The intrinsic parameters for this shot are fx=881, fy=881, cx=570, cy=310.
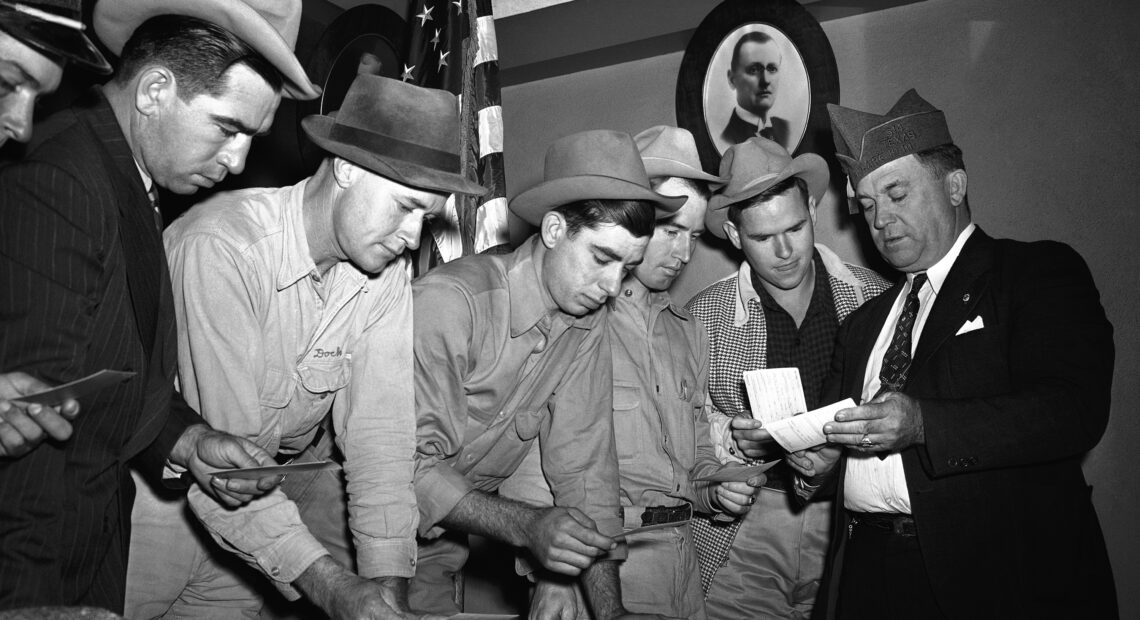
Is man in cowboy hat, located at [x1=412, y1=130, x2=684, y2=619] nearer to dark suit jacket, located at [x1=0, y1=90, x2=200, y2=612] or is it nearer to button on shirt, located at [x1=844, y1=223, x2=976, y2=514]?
button on shirt, located at [x1=844, y1=223, x2=976, y2=514]

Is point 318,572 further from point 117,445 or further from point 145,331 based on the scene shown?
point 145,331

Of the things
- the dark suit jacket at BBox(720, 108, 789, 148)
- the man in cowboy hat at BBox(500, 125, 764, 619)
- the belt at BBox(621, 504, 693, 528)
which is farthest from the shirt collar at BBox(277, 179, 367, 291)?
the dark suit jacket at BBox(720, 108, 789, 148)

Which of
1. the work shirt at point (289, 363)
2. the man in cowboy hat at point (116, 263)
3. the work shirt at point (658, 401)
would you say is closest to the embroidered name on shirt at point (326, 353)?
the work shirt at point (289, 363)

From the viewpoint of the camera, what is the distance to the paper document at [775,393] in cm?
270

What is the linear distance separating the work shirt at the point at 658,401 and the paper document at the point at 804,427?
590 millimetres

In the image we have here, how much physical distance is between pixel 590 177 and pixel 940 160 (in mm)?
1171

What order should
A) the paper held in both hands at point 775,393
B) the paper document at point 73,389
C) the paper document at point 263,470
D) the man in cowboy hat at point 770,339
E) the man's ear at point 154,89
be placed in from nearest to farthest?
1. the paper document at point 73,389
2. the paper document at point 263,470
3. the man's ear at point 154,89
4. the paper held in both hands at point 775,393
5. the man in cowboy hat at point 770,339

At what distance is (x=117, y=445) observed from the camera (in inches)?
68.5

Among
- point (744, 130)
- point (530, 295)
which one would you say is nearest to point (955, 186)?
point (530, 295)

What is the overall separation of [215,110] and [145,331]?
512 mm

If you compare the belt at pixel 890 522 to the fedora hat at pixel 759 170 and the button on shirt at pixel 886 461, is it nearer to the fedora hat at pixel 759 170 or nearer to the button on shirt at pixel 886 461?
the button on shirt at pixel 886 461

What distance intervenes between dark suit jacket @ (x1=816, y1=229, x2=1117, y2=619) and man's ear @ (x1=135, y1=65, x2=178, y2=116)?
6.67ft

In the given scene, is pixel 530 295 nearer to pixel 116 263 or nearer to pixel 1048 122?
pixel 116 263

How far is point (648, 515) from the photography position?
2.97m
